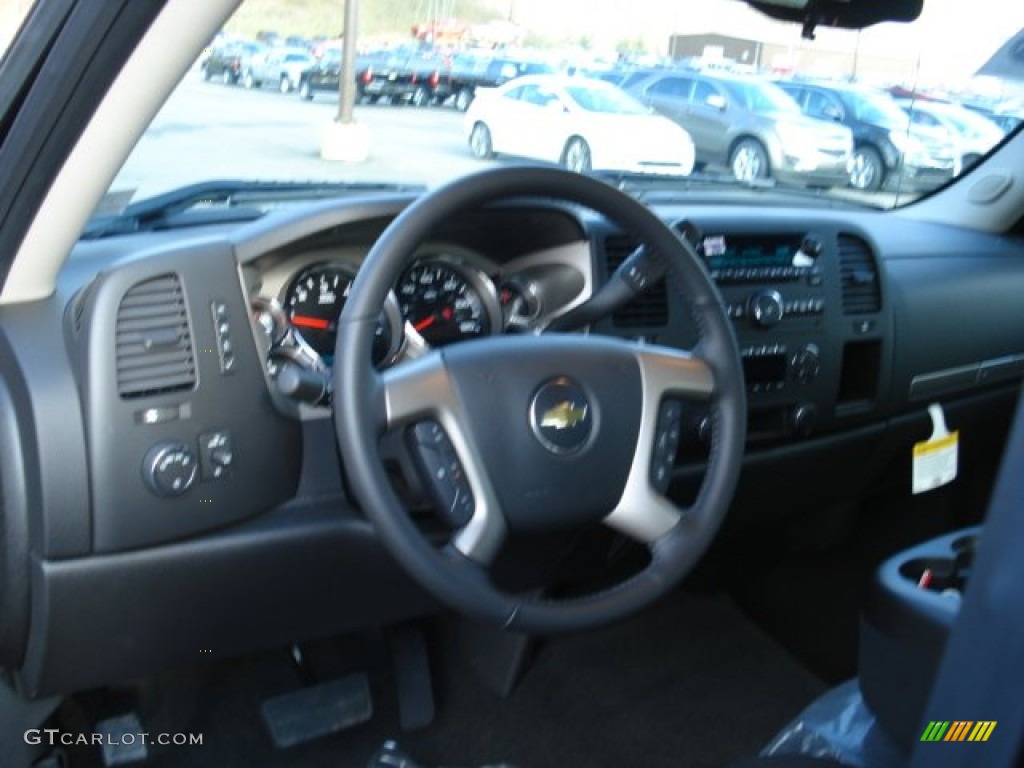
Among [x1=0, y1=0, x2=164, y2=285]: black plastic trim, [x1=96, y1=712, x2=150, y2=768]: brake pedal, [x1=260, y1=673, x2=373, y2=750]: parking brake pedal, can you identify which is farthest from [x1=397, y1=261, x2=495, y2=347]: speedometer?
[x1=96, y1=712, x2=150, y2=768]: brake pedal

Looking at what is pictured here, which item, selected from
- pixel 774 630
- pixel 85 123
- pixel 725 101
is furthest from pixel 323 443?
pixel 774 630

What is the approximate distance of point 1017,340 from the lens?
3.53 meters

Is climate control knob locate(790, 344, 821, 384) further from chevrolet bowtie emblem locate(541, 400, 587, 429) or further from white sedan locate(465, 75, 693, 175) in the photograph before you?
chevrolet bowtie emblem locate(541, 400, 587, 429)

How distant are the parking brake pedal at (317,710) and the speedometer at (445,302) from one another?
1.04 meters

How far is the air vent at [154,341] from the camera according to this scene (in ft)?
6.30

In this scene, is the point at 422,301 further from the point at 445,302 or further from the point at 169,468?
the point at 169,468

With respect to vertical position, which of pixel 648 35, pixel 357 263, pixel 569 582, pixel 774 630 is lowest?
pixel 774 630

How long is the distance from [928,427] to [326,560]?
6.26 ft

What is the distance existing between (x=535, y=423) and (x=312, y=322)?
64cm

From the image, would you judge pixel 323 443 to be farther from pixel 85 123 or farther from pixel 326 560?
pixel 85 123

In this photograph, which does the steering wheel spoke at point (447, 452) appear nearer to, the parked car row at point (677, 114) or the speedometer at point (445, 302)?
the speedometer at point (445, 302)

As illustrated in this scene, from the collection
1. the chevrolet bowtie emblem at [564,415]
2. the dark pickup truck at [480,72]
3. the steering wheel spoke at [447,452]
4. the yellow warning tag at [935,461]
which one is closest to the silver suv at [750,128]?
the dark pickup truck at [480,72]

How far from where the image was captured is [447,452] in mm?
1729

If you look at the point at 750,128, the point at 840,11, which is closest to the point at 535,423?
the point at 840,11
